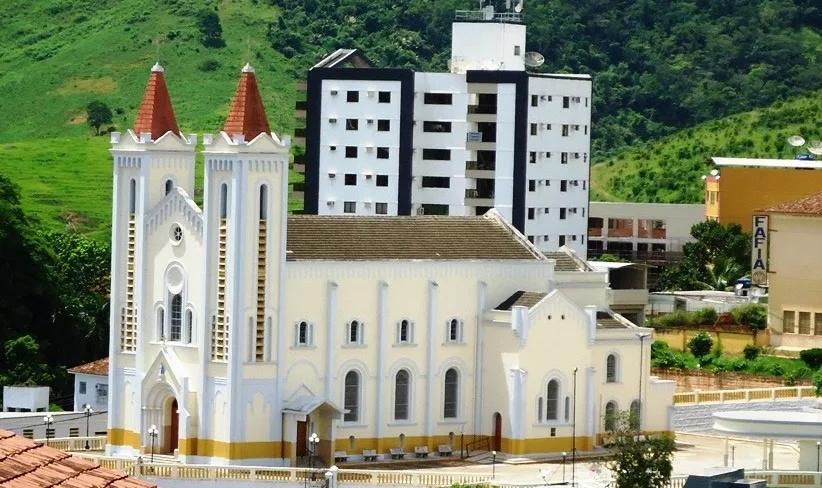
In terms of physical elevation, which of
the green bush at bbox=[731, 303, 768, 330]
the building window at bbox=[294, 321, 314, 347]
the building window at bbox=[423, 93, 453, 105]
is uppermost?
the building window at bbox=[423, 93, 453, 105]

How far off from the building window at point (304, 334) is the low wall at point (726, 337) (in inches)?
954

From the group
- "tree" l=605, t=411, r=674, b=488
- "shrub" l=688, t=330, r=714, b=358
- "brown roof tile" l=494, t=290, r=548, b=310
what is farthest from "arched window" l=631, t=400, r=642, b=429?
"shrub" l=688, t=330, r=714, b=358

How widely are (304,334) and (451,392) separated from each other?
5.58 meters

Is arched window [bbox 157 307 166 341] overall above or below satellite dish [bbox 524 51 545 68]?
below

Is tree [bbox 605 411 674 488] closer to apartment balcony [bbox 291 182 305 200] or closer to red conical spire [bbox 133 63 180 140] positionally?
red conical spire [bbox 133 63 180 140]

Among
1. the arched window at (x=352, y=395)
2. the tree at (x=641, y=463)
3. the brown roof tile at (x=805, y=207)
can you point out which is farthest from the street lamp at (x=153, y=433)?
the brown roof tile at (x=805, y=207)

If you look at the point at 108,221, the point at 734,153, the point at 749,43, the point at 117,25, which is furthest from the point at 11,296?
the point at 749,43

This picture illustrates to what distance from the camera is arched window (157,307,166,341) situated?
64.5 metres

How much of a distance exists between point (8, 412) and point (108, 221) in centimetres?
4959

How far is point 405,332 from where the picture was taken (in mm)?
66750

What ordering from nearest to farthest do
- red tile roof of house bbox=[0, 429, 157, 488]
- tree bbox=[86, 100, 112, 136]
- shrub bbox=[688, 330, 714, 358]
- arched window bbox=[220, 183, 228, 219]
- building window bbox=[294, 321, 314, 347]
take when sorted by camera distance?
1. red tile roof of house bbox=[0, 429, 157, 488]
2. arched window bbox=[220, 183, 228, 219]
3. building window bbox=[294, 321, 314, 347]
4. shrub bbox=[688, 330, 714, 358]
5. tree bbox=[86, 100, 112, 136]

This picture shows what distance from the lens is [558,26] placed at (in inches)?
6176

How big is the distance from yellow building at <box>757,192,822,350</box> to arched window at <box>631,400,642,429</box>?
1624cm

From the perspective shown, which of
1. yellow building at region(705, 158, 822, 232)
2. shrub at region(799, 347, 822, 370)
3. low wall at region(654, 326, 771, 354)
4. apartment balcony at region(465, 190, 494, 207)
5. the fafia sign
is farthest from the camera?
yellow building at region(705, 158, 822, 232)
